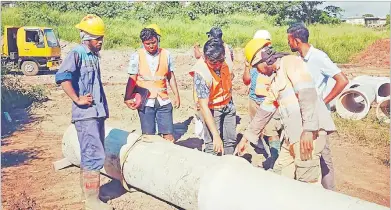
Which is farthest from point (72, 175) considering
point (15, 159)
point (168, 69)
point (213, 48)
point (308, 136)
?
point (308, 136)

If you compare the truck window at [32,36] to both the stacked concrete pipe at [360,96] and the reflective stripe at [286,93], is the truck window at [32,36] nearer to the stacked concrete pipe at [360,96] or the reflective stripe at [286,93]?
the stacked concrete pipe at [360,96]

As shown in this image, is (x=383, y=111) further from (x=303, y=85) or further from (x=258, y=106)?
(x=303, y=85)

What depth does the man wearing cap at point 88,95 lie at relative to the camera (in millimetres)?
3570

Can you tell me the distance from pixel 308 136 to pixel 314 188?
39 centimetres

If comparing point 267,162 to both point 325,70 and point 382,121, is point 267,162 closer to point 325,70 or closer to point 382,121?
point 325,70

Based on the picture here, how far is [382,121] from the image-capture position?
742cm

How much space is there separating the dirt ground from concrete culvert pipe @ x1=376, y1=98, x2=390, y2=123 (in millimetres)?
1410

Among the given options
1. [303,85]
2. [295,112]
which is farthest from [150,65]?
[303,85]

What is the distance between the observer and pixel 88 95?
3.61 m

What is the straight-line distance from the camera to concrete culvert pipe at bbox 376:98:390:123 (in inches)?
295

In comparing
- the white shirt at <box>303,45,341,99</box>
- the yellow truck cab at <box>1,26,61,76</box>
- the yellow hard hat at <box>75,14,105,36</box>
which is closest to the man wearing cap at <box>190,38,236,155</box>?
the white shirt at <box>303,45,341,99</box>

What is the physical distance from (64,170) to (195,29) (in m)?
5.44

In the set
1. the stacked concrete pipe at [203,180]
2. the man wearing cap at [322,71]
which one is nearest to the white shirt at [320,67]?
the man wearing cap at [322,71]

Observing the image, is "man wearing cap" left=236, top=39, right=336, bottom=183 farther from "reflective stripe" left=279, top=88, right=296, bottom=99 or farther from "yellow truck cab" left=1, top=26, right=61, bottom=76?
"yellow truck cab" left=1, top=26, right=61, bottom=76
